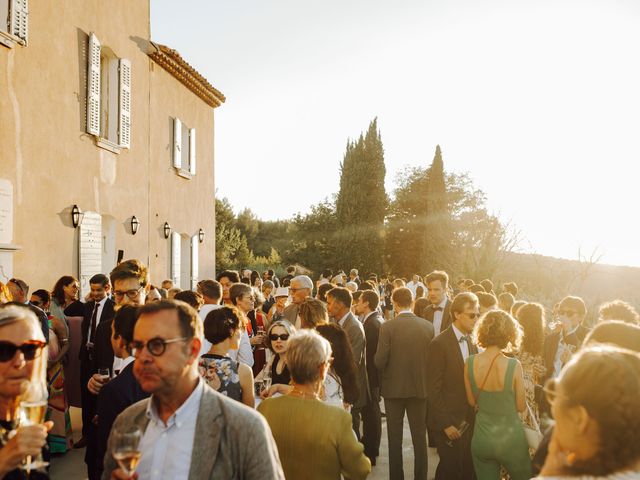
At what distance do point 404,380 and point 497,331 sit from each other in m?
1.87

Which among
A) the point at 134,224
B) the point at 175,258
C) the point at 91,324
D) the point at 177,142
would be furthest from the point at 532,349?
the point at 177,142

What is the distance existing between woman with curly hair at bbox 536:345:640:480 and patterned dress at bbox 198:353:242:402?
2.50 meters

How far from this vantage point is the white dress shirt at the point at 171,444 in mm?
2420

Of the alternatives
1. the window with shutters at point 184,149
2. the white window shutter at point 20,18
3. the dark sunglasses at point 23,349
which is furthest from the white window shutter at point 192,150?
the dark sunglasses at point 23,349

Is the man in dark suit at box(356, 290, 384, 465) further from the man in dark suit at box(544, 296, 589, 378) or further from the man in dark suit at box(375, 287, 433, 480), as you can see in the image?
the man in dark suit at box(544, 296, 589, 378)

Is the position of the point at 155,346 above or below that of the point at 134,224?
below

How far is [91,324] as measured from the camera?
23.2 ft

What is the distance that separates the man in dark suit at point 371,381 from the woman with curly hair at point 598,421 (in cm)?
555

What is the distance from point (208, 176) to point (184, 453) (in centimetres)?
1835

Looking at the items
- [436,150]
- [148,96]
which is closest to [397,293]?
[148,96]

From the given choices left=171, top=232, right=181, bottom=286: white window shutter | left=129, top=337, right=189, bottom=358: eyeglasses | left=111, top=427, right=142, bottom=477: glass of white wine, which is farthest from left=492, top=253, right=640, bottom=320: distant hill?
left=111, top=427, right=142, bottom=477: glass of white wine

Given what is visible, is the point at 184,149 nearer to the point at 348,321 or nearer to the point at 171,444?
the point at 348,321

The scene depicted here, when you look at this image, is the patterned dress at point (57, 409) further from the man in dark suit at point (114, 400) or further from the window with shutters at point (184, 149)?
the window with shutters at point (184, 149)

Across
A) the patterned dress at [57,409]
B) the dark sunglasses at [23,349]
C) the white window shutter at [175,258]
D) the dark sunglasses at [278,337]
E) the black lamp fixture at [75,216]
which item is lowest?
the patterned dress at [57,409]
